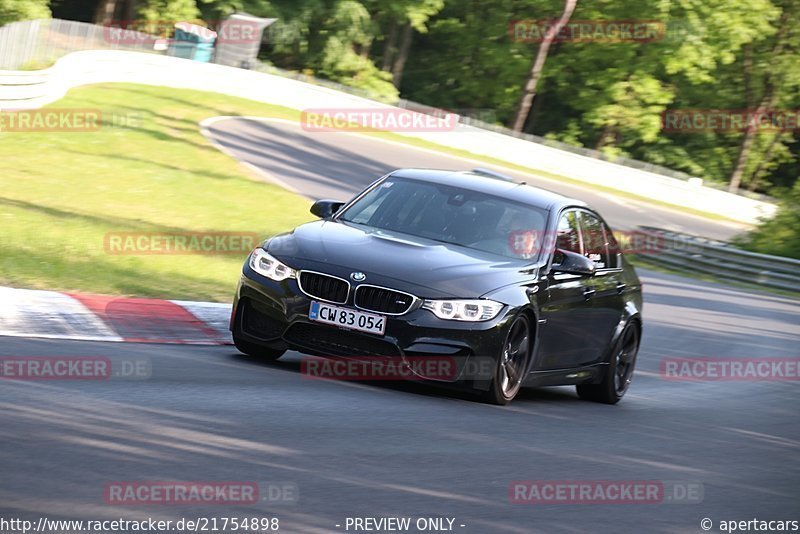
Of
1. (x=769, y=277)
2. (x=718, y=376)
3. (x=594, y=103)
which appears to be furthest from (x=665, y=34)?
(x=718, y=376)

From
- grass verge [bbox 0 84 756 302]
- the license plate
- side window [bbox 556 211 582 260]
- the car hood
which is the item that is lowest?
grass verge [bbox 0 84 756 302]

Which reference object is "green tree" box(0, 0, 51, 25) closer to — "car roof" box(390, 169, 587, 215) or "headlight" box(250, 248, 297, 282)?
"car roof" box(390, 169, 587, 215)

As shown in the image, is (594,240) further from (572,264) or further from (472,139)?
(472,139)

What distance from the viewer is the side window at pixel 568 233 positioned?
9.93 m

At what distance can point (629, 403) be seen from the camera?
11328 mm

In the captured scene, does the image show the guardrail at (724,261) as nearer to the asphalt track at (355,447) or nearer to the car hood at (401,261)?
the asphalt track at (355,447)

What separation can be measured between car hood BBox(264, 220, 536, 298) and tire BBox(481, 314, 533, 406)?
0.33 m

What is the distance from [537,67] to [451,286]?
51274mm

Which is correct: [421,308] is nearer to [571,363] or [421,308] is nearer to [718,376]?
[571,363]

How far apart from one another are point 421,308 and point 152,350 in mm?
2128

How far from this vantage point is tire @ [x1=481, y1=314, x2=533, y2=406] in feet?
28.8

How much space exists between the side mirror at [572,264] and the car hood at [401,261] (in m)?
0.33

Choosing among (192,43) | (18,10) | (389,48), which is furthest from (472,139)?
(389,48)

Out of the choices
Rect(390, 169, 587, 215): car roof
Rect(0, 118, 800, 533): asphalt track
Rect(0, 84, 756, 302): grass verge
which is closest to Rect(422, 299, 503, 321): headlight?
Rect(0, 118, 800, 533): asphalt track
